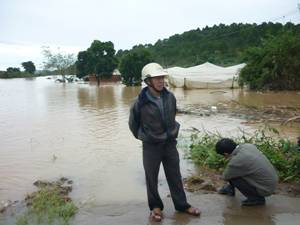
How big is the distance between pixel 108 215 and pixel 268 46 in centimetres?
2721

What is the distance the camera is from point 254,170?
5.04 metres

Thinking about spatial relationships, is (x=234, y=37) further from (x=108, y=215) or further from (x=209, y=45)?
(x=108, y=215)

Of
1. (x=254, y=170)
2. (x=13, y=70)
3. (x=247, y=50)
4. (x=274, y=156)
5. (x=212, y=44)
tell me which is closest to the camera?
(x=254, y=170)

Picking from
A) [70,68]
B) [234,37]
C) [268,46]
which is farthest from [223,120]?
[70,68]

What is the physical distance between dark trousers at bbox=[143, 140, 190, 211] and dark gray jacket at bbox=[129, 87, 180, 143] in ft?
0.34

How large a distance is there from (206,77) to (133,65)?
9.94m

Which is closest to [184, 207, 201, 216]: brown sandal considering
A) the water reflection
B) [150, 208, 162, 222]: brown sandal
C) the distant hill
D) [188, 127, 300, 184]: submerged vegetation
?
[150, 208, 162, 222]: brown sandal

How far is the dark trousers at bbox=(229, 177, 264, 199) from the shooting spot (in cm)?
510

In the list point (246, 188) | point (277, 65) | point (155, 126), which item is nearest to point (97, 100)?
point (277, 65)

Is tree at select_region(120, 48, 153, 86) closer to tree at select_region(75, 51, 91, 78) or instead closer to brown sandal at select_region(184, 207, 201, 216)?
tree at select_region(75, 51, 91, 78)

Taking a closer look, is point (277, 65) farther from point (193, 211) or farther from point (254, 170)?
point (193, 211)

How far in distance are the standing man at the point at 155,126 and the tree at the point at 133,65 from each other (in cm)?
3782

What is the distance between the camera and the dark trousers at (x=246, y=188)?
5.10 metres

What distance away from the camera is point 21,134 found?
512 inches
